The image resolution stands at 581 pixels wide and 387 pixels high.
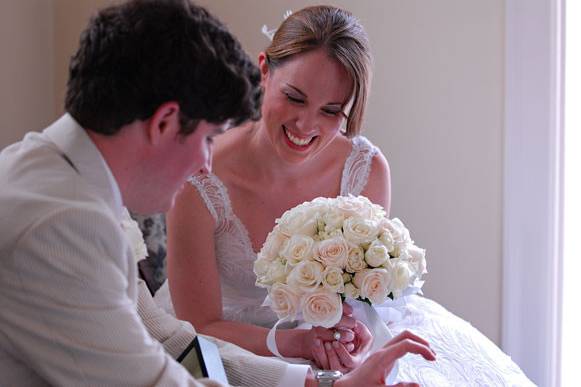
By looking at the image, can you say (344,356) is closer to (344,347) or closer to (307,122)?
(344,347)

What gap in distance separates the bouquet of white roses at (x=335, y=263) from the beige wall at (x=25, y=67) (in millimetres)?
1985

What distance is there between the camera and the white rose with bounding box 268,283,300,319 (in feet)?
6.55

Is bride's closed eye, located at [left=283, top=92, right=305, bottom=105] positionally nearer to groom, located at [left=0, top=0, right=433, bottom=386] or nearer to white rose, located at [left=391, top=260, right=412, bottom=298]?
white rose, located at [left=391, top=260, right=412, bottom=298]

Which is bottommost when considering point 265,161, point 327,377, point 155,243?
point 155,243

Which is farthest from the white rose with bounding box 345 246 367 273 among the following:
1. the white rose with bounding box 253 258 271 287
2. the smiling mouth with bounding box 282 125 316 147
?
the smiling mouth with bounding box 282 125 316 147

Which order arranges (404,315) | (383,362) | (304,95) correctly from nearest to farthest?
1. (383,362)
2. (304,95)
3. (404,315)

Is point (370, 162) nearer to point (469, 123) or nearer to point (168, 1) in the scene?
point (469, 123)

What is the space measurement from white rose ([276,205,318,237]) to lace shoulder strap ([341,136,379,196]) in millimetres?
707

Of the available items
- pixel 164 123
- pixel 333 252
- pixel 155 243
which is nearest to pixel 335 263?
pixel 333 252

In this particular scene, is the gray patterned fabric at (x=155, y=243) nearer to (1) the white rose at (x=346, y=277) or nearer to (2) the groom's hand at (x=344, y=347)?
(2) the groom's hand at (x=344, y=347)

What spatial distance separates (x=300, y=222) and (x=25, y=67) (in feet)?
7.28

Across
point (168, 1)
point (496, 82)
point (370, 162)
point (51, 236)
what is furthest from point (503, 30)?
point (51, 236)

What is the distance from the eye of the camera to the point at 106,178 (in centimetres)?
136

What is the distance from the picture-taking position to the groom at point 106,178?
1.25 metres
